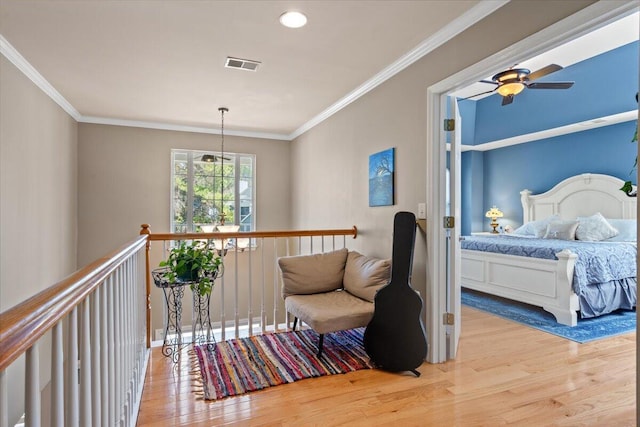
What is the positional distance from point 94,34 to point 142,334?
7.36ft

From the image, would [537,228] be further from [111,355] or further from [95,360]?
[95,360]

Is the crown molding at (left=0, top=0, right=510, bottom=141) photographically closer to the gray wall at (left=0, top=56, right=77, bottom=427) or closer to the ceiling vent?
the gray wall at (left=0, top=56, right=77, bottom=427)

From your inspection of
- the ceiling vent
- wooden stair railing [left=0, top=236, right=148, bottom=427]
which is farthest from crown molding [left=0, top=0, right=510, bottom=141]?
wooden stair railing [left=0, top=236, right=148, bottom=427]

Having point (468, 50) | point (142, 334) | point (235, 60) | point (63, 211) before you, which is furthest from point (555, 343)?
point (63, 211)

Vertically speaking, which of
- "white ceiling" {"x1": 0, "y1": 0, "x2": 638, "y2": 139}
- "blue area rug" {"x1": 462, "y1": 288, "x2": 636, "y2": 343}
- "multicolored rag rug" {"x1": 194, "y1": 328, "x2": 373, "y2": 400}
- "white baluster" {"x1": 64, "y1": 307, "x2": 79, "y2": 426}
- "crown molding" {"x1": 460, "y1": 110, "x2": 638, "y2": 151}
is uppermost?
"crown molding" {"x1": 460, "y1": 110, "x2": 638, "y2": 151}

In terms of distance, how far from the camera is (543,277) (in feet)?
12.7

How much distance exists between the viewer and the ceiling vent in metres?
2.94

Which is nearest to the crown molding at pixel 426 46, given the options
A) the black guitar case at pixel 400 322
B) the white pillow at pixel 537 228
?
the black guitar case at pixel 400 322

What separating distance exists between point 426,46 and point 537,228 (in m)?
4.36

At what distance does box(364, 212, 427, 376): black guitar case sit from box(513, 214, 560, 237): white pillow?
13.5ft

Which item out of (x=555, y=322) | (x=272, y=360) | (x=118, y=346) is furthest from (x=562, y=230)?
(x=118, y=346)

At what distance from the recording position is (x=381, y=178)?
10.8 ft

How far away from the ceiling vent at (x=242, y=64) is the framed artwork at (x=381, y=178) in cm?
138

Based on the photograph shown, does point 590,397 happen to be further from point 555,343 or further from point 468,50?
point 468,50
